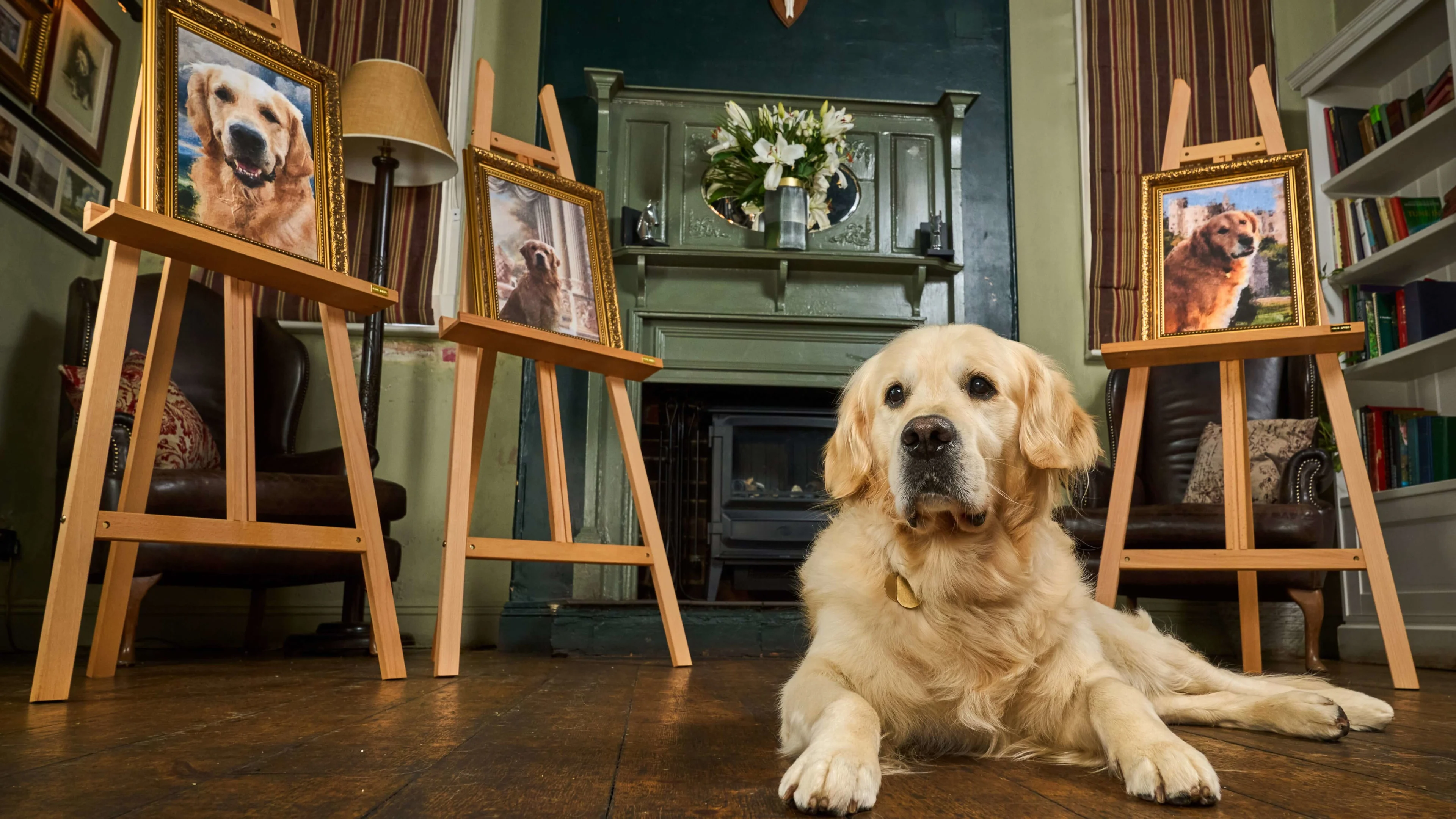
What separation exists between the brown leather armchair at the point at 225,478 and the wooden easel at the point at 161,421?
0.25 m

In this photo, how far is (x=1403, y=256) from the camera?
3.69 m

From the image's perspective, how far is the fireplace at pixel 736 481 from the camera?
419 cm

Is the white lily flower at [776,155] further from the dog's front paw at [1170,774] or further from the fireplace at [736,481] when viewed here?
the dog's front paw at [1170,774]

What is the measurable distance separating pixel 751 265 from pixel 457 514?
2.39 meters

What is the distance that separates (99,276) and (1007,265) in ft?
12.8

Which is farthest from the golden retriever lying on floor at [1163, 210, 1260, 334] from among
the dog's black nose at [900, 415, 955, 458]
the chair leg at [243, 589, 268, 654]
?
the chair leg at [243, 589, 268, 654]

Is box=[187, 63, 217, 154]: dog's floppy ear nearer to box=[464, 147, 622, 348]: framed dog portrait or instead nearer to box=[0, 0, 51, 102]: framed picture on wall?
box=[464, 147, 622, 348]: framed dog portrait

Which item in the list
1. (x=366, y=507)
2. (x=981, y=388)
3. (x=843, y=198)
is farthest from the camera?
(x=843, y=198)

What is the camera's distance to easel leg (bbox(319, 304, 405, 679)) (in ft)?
6.97

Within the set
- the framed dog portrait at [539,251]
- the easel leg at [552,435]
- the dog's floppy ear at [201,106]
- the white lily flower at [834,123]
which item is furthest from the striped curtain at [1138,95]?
the dog's floppy ear at [201,106]

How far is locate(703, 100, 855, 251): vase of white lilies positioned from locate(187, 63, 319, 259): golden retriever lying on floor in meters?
2.32

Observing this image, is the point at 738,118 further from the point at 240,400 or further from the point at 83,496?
the point at 83,496

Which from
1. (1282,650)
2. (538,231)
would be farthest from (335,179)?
(1282,650)

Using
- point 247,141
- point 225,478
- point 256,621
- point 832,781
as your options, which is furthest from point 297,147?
point 256,621
